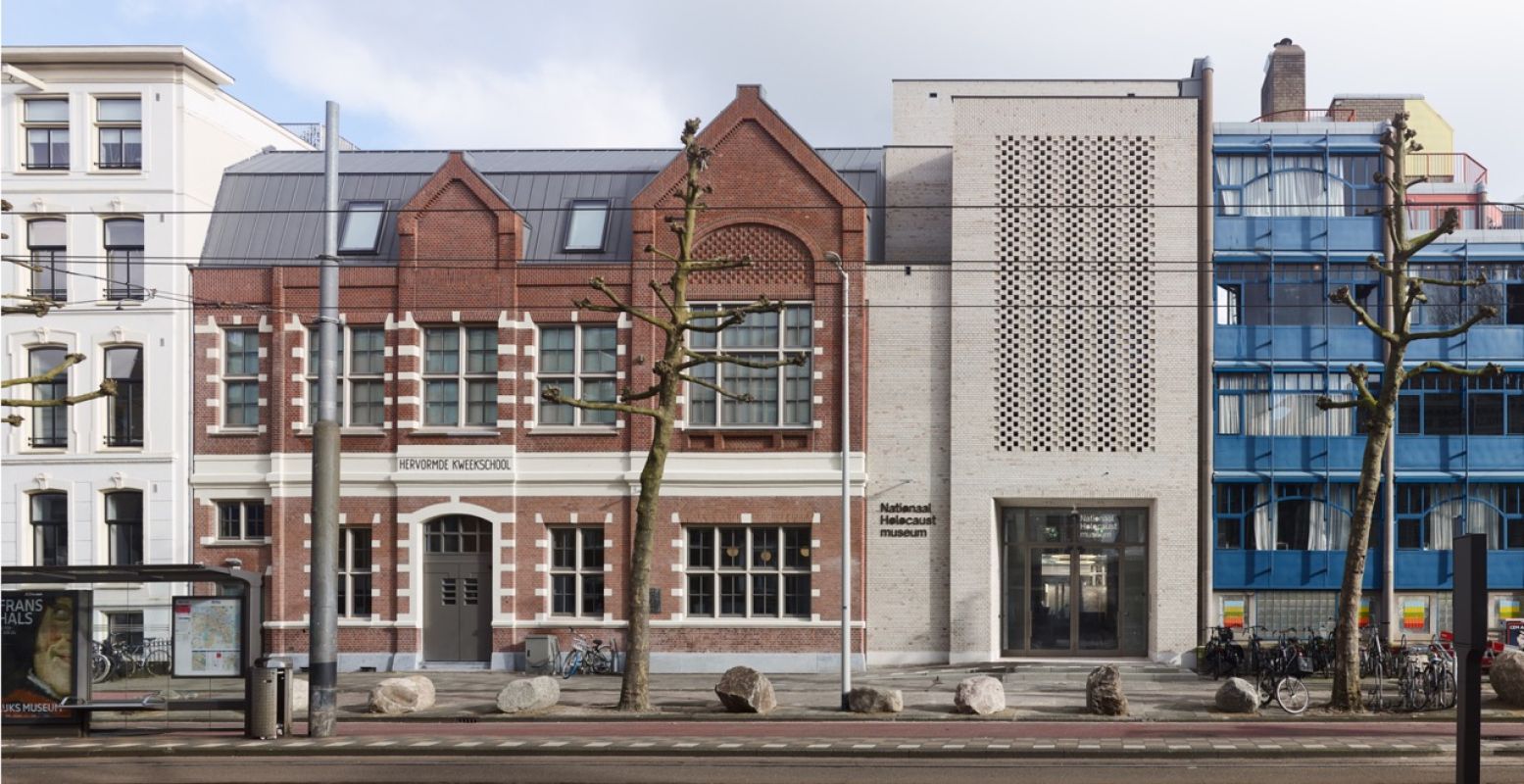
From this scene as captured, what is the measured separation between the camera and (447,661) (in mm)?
34438

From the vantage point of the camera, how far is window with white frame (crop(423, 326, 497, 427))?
34562 mm

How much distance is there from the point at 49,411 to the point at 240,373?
15.4ft

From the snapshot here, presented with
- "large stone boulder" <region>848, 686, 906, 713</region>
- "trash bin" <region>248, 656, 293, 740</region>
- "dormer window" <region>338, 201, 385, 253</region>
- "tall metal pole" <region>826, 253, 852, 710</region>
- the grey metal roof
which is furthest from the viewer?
"dormer window" <region>338, 201, 385, 253</region>

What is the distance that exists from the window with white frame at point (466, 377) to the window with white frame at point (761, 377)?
4.67 m

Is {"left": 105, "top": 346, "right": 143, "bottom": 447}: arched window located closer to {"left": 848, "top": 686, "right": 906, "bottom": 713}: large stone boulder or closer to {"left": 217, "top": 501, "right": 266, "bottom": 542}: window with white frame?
{"left": 217, "top": 501, "right": 266, "bottom": 542}: window with white frame

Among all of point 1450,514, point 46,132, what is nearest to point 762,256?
point 1450,514

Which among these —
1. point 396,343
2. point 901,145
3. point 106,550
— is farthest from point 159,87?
point 901,145

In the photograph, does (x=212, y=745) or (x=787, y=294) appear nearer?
(x=212, y=745)

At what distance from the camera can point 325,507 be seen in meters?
23.1

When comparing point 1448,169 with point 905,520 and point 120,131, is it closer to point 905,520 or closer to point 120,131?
point 905,520

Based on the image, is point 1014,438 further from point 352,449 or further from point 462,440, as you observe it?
point 352,449

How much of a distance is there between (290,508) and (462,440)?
435 centimetres

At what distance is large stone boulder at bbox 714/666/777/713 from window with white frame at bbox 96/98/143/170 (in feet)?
65.2

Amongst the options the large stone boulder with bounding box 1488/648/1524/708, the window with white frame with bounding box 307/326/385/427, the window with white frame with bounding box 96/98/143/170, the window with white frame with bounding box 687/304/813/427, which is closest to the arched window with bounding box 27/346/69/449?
the window with white frame with bounding box 96/98/143/170
